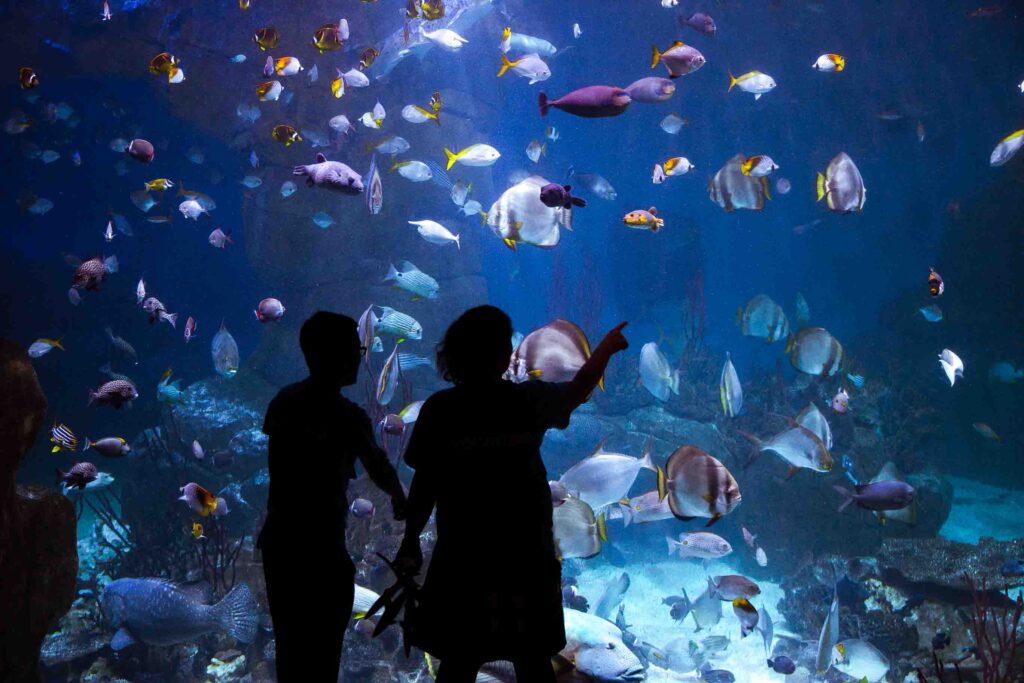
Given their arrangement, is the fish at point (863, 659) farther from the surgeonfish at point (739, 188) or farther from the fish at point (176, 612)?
the fish at point (176, 612)

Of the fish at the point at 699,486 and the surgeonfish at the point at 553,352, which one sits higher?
the surgeonfish at the point at 553,352

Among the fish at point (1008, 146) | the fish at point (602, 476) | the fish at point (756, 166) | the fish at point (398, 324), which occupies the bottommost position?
the fish at point (602, 476)

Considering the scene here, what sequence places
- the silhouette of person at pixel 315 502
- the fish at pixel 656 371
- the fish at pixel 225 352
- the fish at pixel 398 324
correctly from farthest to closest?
1. the fish at pixel 225 352
2. the fish at pixel 398 324
3. the fish at pixel 656 371
4. the silhouette of person at pixel 315 502

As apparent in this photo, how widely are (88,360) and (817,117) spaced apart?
28.2m

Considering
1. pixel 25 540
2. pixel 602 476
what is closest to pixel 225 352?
pixel 25 540

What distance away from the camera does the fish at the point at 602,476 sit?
4438mm

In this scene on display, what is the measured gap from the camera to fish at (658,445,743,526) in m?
3.33

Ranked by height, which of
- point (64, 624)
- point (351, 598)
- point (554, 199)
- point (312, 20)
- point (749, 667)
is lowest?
point (749, 667)

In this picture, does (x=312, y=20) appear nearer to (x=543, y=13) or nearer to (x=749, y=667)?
(x=543, y=13)

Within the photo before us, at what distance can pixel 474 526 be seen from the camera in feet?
6.18

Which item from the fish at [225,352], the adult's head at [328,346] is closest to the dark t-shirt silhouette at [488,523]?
the adult's head at [328,346]

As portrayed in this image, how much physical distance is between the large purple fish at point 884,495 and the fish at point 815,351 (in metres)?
2.13

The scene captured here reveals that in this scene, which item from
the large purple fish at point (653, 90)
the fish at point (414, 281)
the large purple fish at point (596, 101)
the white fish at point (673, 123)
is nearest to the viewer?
the large purple fish at point (596, 101)

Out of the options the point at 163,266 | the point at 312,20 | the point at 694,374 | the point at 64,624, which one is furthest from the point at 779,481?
the point at 163,266
